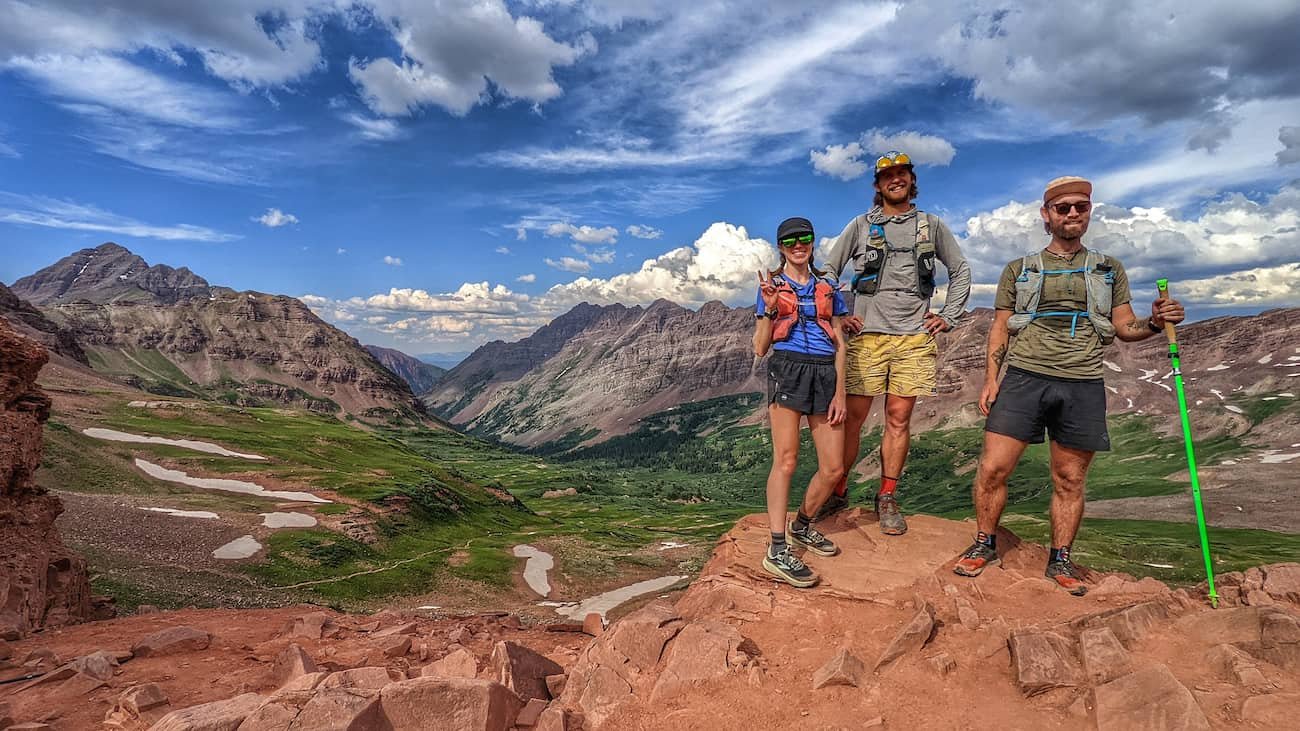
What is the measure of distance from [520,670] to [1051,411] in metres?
9.31

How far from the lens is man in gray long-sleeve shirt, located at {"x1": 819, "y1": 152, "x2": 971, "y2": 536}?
11211 mm

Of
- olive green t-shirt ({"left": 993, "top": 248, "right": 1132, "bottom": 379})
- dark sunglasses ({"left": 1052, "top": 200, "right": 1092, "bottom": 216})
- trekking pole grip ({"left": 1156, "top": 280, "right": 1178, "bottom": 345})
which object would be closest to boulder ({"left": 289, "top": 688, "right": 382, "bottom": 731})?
olive green t-shirt ({"left": 993, "top": 248, "right": 1132, "bottom": 379})

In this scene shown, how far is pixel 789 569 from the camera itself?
33.6ft

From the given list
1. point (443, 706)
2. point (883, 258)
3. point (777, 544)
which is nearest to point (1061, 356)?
point (883, 258)

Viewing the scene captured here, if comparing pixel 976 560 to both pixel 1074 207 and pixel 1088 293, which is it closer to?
pixel 1088 293

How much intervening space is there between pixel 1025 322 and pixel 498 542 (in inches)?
3374

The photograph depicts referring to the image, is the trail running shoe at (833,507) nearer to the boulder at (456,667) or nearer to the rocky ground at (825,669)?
the rocky ground at (825,669)

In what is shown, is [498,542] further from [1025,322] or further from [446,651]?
[1025,322]

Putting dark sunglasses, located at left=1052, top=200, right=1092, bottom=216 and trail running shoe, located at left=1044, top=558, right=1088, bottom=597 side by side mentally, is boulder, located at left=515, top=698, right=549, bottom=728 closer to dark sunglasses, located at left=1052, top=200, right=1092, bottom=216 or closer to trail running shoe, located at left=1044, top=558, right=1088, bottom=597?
trail running shoe, located at left=1044, top=558, right=1088, bottom=597

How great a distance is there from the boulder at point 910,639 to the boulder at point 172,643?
13129mm

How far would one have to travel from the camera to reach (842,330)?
10.7m

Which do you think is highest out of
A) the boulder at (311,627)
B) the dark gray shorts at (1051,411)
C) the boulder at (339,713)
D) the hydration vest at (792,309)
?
the hydration vest at (792,309)

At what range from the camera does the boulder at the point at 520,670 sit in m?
8.21

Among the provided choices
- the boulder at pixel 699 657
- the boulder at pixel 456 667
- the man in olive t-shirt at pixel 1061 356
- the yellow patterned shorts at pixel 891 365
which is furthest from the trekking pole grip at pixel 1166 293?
the boulder at pixel 456 667
